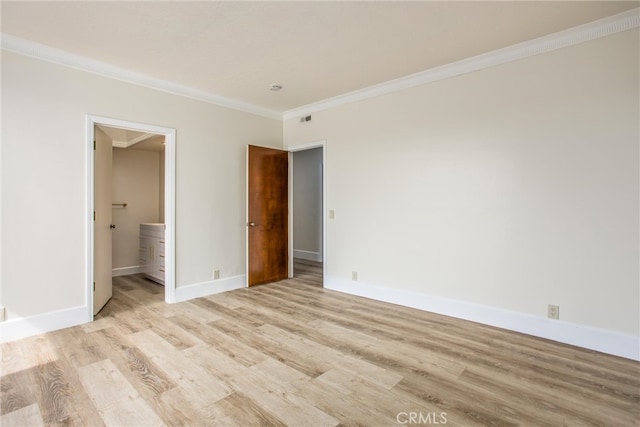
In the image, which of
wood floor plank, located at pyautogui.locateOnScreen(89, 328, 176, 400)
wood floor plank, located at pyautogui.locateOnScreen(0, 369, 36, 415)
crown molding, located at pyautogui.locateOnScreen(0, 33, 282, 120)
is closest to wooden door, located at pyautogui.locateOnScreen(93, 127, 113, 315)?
crown molding, located at pyautogui.locateOnScreen(0, 33, 282, 120)

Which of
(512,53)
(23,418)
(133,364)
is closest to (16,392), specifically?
(23,418)

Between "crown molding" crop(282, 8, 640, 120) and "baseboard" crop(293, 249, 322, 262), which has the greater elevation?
"crown molding" crop(282, 8, 640, 120)

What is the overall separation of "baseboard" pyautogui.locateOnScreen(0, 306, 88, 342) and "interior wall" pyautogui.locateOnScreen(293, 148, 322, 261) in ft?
14.9

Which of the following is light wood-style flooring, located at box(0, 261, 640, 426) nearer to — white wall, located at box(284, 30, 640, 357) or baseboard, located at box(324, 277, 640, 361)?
baseboard, located at box(324, 277, 640, 361)

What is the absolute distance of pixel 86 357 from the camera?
255cm

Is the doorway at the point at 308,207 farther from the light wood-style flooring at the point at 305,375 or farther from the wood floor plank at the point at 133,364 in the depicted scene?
the wood floor plank at the point at 133,364

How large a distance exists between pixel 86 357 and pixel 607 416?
3.55 meters

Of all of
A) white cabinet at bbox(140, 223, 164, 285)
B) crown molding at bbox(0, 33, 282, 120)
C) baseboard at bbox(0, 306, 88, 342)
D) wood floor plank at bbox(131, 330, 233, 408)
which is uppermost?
crown molding at bbox(0, 33, 282, 120)

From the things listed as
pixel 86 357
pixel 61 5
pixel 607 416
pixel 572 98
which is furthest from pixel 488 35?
pixel 86 357

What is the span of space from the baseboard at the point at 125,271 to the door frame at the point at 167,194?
1.95 m

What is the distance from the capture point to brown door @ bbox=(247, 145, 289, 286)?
4707 millimetres

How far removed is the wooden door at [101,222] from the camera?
3453 millimetres

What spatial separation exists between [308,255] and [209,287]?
3.22 meters

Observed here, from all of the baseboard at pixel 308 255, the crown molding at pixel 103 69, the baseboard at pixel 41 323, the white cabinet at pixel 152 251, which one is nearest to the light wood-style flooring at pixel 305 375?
the baseboard at pixel 41 323
